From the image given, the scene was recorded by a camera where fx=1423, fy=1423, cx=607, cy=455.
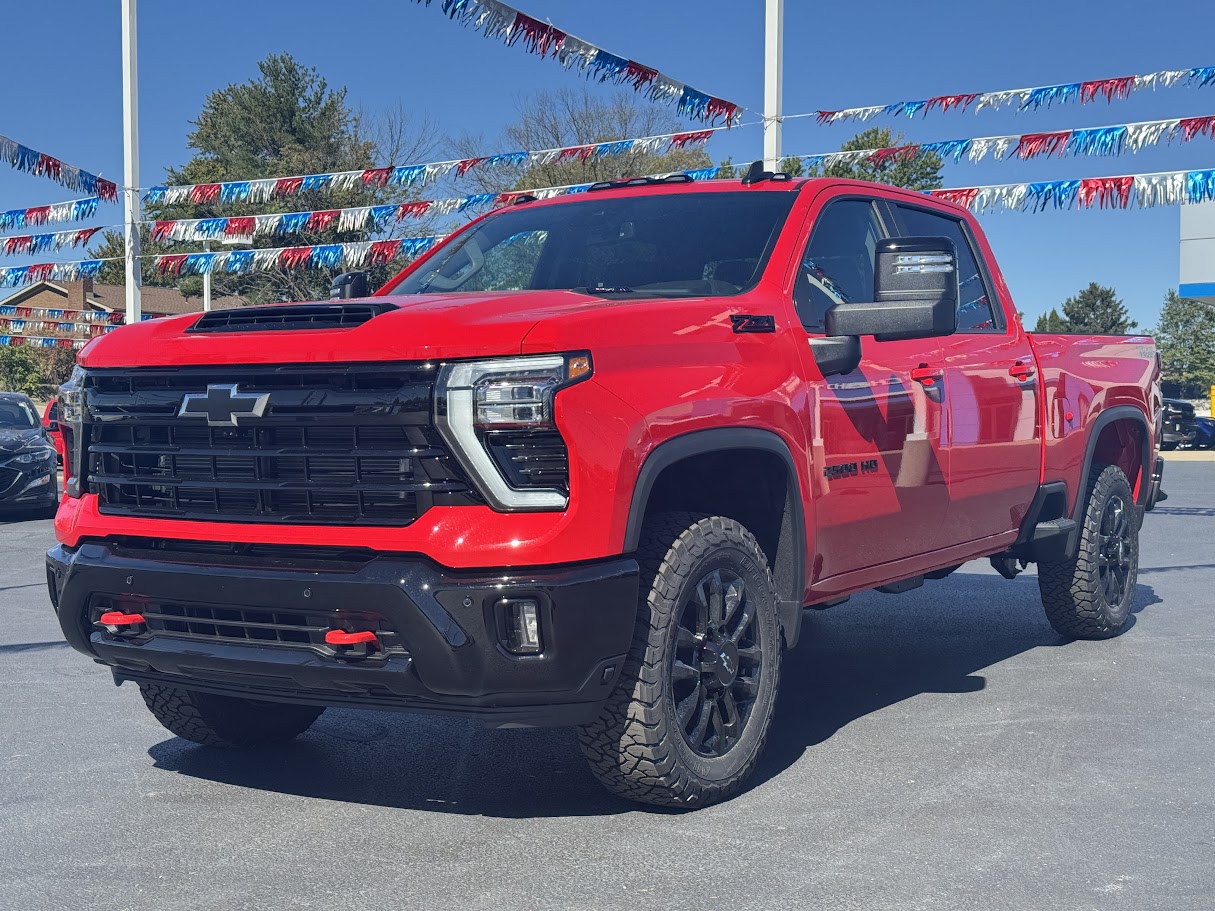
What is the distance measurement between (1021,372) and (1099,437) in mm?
1326

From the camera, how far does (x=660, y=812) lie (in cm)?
434

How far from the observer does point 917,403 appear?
5398mm

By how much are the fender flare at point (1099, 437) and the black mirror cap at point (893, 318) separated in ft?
7.87

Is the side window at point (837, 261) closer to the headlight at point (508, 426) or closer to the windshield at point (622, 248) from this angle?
the windshield at point (622, 248)

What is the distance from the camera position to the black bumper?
373 cm

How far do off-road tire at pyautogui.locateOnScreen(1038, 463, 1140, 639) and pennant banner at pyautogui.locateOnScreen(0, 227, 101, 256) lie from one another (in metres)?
15.1

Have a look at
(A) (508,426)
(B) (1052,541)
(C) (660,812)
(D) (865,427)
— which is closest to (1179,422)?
(B) (1052,541)

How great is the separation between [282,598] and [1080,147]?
34.3 ft

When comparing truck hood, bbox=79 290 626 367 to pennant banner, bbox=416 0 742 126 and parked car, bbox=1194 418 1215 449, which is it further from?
parked car, bbox=1194 418 1215 449

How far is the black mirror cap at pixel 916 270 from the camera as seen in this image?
482cm

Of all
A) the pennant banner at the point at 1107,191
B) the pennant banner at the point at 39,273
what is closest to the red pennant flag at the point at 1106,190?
the pennant banner at the point at 1107,191

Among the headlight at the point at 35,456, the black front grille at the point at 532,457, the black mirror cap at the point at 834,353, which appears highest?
the black mirror cap at the point at 834,353

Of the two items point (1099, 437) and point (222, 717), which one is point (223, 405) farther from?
point (1099, 437)

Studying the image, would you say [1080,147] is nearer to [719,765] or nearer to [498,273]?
[498,273]
